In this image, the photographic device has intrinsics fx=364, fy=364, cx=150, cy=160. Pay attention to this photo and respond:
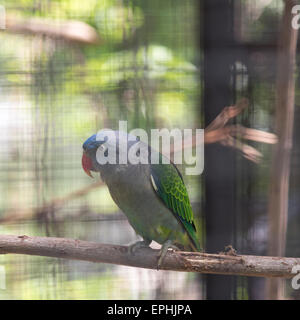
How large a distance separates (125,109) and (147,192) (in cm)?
17

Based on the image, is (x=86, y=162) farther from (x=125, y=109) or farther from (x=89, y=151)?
(x=125, y=109)

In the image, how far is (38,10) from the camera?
2.33 feet

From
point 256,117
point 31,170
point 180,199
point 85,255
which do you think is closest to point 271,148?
point 256,117

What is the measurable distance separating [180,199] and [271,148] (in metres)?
0.20

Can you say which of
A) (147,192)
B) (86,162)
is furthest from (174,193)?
(86,162)

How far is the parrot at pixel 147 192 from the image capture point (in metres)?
0.56

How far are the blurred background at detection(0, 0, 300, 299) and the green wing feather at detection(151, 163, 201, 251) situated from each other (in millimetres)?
50

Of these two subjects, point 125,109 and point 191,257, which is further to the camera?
point 125,109

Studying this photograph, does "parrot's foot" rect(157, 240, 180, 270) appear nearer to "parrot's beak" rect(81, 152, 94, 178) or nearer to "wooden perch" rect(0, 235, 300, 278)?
"wooden perch" rect(0, 235, 300, 278)

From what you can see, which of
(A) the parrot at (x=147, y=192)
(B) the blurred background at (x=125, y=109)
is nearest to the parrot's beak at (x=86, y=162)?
(A) the parrot at (x=147, y=192)

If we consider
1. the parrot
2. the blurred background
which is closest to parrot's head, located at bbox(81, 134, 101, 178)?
the parrot

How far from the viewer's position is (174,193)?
0.60m

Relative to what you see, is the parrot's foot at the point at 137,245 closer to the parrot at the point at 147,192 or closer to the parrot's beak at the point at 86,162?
the parrot at the point at 147,192
